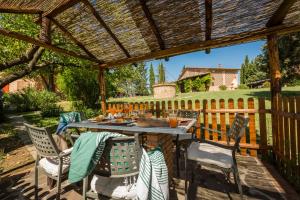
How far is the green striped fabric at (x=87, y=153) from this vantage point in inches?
65.5

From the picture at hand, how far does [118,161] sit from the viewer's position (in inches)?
67.4

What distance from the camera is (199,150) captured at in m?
2.71

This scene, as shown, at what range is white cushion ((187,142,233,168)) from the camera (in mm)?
2329

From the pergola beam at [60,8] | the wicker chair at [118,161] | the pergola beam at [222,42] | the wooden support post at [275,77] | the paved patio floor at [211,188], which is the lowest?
the paved patio floor at [211,188]

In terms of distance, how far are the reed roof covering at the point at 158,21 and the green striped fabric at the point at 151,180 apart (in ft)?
9.08

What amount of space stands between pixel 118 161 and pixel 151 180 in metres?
0.35

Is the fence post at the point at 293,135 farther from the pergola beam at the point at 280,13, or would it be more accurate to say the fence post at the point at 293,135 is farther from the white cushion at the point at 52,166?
the white cushion at the point at 52,166

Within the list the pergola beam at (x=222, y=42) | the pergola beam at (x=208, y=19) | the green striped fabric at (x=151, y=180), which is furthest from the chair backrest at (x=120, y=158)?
the pergola beam at (x=222, y=42)

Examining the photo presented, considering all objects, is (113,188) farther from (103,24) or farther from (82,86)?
(82,86)

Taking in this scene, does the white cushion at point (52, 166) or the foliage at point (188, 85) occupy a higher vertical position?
the foliage at point (188, 85)

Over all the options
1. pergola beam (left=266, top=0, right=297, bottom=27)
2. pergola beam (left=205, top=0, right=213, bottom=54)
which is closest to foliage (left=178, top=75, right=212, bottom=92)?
pergola beam (left=205, top=0, right=213, bottom=54)

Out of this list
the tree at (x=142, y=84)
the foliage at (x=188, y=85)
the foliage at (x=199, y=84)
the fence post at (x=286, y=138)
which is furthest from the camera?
the tree at (x=142, y=84)

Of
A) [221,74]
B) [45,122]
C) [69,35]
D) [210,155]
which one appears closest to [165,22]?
[69,35]

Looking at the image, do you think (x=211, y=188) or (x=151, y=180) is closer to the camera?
(x=151, y=180)
